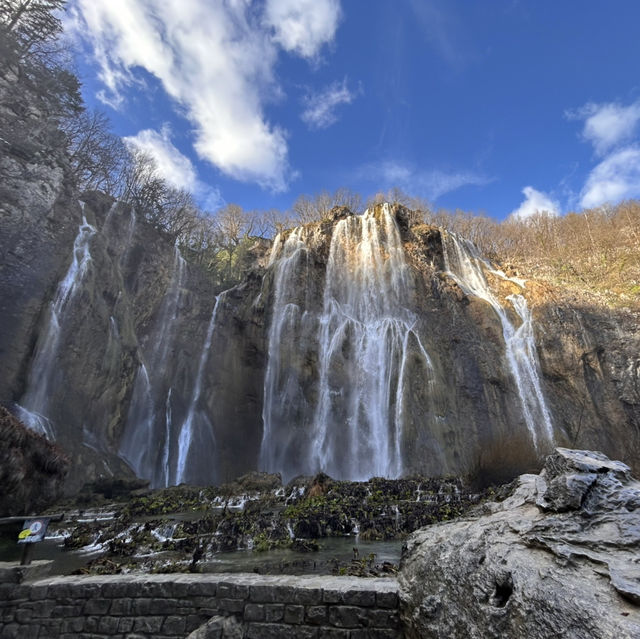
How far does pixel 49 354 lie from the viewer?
18.2 m

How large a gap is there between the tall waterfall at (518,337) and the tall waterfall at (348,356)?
6271 mm

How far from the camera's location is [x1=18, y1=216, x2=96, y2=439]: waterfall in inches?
649

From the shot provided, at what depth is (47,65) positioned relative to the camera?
29.3 metres

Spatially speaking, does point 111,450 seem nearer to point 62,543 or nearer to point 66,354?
point 66,354

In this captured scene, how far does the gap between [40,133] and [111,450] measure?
18.8 meters

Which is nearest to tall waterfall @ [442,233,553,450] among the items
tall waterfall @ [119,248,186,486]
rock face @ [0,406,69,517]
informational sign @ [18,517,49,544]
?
tall waterfall @ [119,248,186,486]

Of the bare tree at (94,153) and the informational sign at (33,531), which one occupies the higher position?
the bare tree at (94,153)

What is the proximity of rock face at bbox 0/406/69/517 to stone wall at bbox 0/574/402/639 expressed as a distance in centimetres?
768

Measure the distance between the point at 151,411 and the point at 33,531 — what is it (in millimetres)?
20068

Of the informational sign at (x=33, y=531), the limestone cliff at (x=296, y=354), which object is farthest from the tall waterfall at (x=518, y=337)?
the informational sign at (x=33, y=531)

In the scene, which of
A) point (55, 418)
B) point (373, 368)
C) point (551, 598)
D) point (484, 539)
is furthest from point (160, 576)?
point (373, 368)

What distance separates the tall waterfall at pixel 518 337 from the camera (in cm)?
2456

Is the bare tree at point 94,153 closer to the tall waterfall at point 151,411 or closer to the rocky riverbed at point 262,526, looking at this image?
the tall waterfall at point 151,411

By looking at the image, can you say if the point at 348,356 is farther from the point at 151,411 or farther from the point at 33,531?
the point at 33,531
